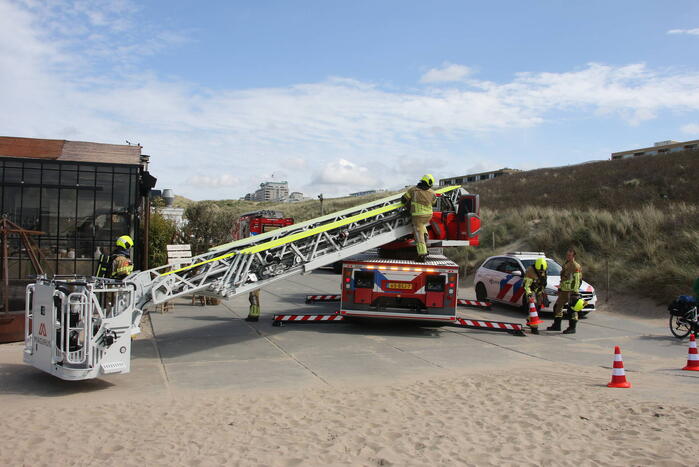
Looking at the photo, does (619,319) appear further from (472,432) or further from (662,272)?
(472,432)

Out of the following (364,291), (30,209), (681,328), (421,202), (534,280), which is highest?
(421,202)

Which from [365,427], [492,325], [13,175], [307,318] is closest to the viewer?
[365,427]

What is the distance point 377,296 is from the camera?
10789mm

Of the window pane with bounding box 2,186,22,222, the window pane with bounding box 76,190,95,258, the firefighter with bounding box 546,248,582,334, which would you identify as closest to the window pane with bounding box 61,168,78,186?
the window pane with bounding box 76,190,95,258

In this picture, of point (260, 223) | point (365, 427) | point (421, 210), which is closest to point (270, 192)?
point (260, 223)

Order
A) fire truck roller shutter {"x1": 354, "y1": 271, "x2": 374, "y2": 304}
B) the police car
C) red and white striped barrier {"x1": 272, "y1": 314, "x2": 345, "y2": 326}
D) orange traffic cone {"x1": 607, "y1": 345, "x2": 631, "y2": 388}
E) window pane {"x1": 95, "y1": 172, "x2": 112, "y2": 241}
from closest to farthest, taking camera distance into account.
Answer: orange traffic cone {"x1": 607, "y1": 345, "x2": 631, "y2": 388} → fire truck roller shutter {"x1": 354, "y1": 271, "x2": 374, "y2": 304} → red and white striped barrier {"x1": 272, "y1": 314, "x2": 345, "y2": 326} → window pane {"x1": 95, "y1": 172, "x2": 112, "y2": 241} → the police car

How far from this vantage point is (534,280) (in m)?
12.3

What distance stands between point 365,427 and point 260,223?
2307 centimetres

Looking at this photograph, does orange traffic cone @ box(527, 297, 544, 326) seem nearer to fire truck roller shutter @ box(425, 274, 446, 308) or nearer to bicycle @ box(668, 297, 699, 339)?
fire truck roller shutter @ box(425, 274, 446, 308)

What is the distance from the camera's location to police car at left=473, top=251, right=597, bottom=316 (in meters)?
13.6

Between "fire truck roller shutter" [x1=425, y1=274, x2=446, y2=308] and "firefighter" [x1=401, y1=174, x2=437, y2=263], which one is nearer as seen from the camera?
"fire truck roller shutter" [x1=425, y1=274, x2=446, y2=308]

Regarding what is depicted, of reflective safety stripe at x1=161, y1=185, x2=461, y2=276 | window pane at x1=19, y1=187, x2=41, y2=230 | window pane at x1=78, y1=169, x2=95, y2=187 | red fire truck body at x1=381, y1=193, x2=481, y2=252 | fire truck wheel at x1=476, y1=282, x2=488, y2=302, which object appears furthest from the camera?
fire truck wheel at x1=476, y1=282, x2=488, y2=302

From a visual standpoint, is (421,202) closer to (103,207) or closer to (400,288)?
(400,288)

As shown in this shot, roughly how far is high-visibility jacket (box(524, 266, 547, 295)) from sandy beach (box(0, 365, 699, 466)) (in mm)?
4980
